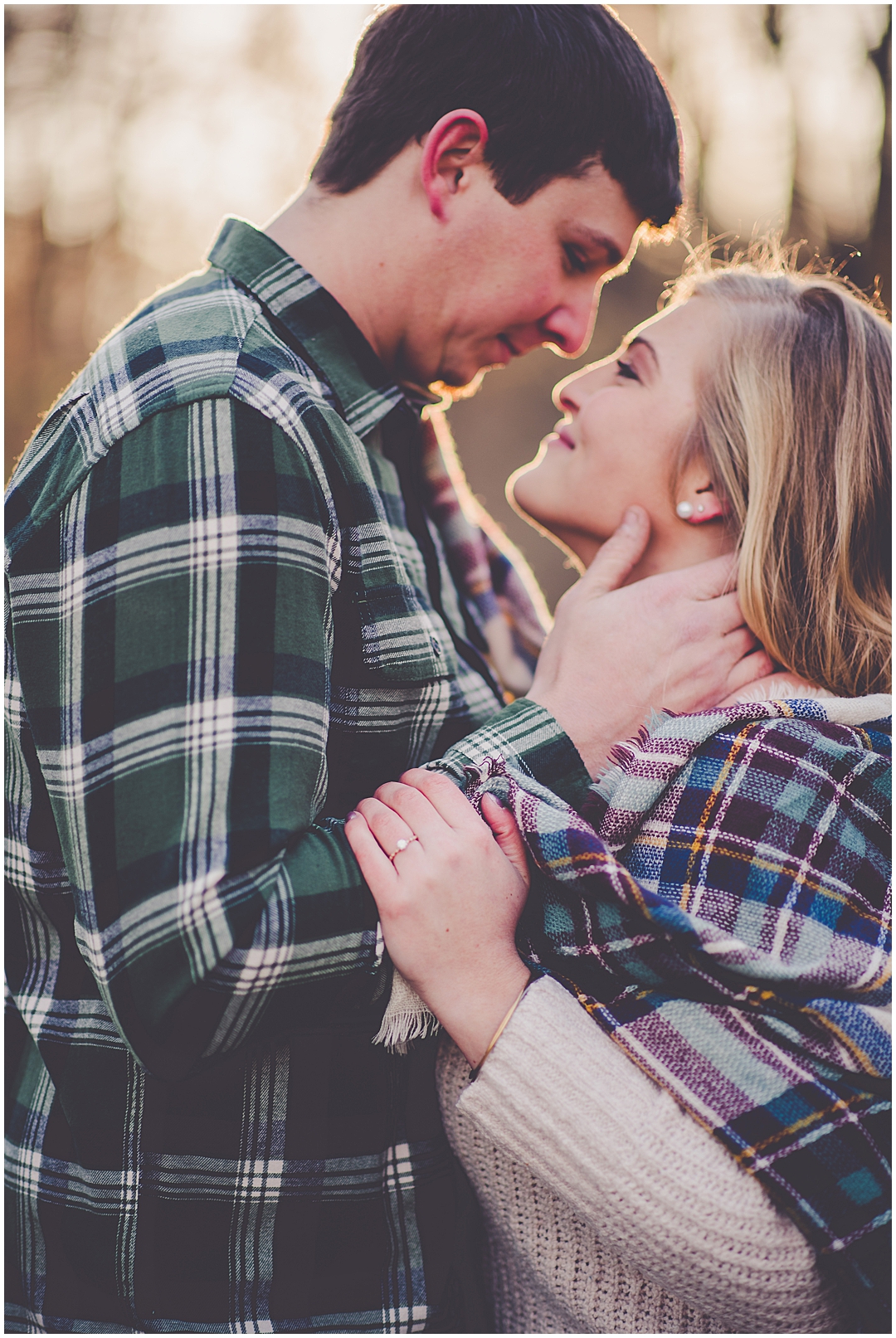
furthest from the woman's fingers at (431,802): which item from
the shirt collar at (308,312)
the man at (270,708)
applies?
the shirt collar at (308,312)

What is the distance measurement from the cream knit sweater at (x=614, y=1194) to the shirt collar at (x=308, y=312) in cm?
104

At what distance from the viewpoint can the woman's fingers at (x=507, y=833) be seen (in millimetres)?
1342

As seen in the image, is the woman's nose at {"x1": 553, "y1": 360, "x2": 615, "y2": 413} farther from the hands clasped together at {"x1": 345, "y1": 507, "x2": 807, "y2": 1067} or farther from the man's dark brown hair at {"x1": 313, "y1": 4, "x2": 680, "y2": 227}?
the hands clasped together at {"x1": 345, "y1": 507, "x2": 807, "y2": 1067}

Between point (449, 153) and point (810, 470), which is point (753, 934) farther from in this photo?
point (449, 153)

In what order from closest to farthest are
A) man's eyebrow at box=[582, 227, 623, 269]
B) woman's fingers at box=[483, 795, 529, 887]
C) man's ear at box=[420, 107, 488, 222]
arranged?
woman's fingers at box=[483, 795, 529, 887], man's ear at box=[420, 107, 488, 222], man's eyebrow at box=[582, 227, 623, 269]

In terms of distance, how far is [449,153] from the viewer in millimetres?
1692

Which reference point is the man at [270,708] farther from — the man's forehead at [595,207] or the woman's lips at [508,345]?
the woman's lips at [508,345]

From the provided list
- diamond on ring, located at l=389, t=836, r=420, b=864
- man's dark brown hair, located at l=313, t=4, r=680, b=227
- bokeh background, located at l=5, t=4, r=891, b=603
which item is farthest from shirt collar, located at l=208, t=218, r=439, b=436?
bokeh background, located at l=5, t=4, r=891, b=603

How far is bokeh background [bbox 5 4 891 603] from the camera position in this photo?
20.1ft

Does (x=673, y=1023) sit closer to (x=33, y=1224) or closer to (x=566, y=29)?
(x=33, y=1224)

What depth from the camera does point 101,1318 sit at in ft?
4.19

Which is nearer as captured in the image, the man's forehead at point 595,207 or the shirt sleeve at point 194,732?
the shirt sleeve at point 194,732

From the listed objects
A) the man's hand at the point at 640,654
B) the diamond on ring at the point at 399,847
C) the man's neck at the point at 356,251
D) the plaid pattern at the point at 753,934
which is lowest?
the plaid pattern at the point at 753,934

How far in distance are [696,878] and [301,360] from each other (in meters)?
1.02
